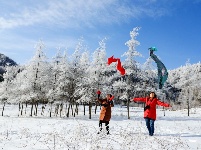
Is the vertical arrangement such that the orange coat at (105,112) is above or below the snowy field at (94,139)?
above

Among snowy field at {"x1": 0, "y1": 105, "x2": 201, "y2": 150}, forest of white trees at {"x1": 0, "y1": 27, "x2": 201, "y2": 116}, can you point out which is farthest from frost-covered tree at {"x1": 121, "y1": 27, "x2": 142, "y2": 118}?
snowy field at {"x1": 0, "y1": 105, "x2": 201, "y2": 150}

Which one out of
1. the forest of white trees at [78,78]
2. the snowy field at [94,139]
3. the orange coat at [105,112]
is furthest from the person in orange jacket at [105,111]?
the forest of white trees at [78,78]

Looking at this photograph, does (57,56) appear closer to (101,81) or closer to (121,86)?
(101,81)

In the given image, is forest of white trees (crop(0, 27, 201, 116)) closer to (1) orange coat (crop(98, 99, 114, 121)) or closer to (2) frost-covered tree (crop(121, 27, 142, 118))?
(2) frost-covered tree (crop(121, 27, 142, 118))

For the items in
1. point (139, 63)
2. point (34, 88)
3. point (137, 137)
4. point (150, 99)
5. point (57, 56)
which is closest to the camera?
point (137, 137)

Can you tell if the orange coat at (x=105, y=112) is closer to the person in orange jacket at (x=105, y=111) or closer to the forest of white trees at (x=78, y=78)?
the person in orange jacket at (x=105, y=111)

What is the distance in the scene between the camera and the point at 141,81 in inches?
1484

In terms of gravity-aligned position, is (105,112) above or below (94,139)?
above

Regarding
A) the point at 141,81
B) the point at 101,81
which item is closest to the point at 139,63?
the point at 141,81

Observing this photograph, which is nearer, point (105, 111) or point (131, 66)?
point (105, 111)

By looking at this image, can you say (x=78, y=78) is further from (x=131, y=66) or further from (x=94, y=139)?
(x=94, y=139)

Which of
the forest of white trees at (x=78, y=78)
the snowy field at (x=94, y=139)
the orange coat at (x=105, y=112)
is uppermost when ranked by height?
the forest of white trees at (x=78, y=78)

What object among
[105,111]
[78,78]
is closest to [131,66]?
[78,78]

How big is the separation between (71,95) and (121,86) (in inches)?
272
